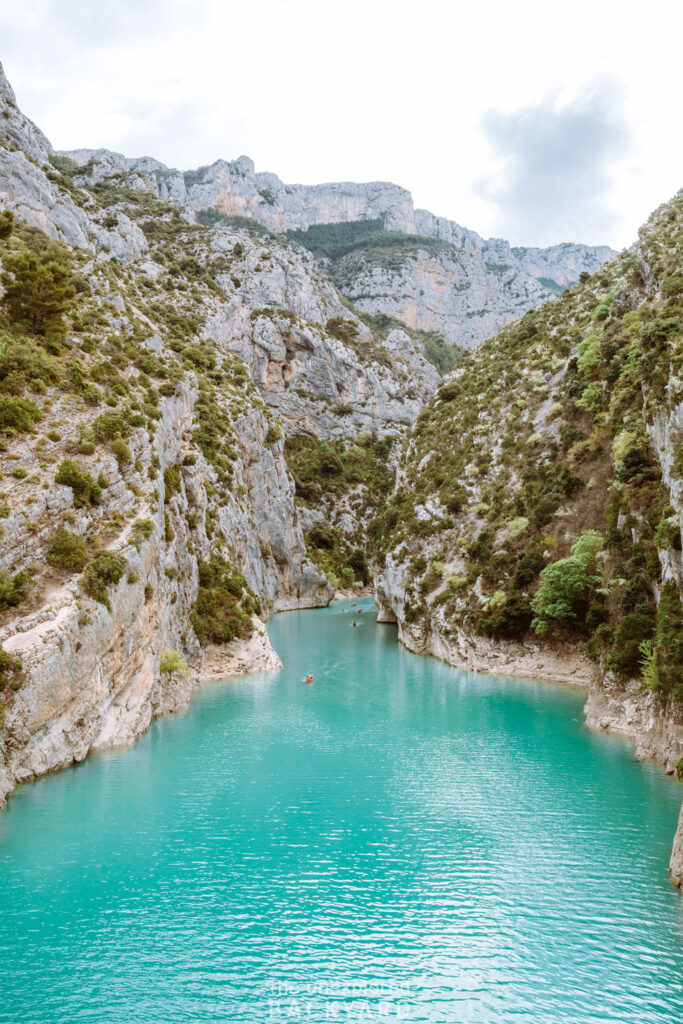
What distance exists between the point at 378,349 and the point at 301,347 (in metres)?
27.2

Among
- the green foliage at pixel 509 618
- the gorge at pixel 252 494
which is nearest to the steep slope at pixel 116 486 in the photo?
the gorge at pixel 252 494

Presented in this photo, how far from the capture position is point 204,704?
38.2 m

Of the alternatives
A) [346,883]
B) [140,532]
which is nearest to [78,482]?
[140,532]

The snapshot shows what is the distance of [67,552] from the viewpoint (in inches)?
1111

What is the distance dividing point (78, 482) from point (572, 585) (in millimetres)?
29436

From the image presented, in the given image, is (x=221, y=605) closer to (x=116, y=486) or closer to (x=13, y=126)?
(x=116, y=486)

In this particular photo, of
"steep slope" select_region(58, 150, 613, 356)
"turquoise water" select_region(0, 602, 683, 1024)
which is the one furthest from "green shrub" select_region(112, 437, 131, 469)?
"steep slope" select_region(58, 150, 613, 356)

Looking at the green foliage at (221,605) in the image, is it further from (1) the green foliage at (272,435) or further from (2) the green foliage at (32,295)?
(1) the green foliage at (272,435)

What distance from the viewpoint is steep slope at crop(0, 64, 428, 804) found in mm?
25953

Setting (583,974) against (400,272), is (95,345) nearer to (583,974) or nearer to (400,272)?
(583,974)

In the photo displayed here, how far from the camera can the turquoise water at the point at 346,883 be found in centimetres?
1308

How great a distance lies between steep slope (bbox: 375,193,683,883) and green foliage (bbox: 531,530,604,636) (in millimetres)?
90

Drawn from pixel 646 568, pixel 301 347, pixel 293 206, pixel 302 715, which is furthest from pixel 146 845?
pixel 293 206

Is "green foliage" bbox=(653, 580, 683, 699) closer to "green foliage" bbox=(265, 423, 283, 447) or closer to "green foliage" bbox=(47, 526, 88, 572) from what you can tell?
"green foliage" bbox=(47, 526, 88, 572)
